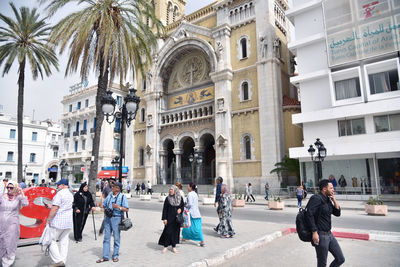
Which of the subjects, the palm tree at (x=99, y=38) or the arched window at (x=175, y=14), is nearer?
the palm tree at (x=99, y=38)

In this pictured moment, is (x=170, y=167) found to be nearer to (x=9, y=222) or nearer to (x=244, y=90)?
(x=244, y=90)

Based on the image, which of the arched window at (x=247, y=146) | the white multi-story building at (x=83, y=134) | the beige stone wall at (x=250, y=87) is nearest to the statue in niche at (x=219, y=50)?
the beige stone wall at (x=250, y=87)

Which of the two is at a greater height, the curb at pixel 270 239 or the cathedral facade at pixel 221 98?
the cathedral facade at pixel 221 98

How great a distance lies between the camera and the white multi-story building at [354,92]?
60.8 feet

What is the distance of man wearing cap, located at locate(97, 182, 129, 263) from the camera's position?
18.1ft

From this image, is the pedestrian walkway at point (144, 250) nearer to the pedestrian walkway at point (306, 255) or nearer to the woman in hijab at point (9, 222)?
the woman in hijab at point (9, 222)

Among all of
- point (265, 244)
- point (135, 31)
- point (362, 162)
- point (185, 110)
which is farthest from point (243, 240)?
point (185, 110)

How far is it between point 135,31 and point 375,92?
16859 millimetres

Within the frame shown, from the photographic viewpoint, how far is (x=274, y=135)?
2342 centimetres

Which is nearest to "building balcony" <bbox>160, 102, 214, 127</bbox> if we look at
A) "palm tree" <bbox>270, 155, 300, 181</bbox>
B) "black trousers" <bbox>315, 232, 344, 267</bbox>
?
"palm tree" <bbox>270, 155, 300, 181</bbox>

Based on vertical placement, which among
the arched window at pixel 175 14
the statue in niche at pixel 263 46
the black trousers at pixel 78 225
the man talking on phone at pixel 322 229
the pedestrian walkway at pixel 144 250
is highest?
the arched window at pixel 175 14

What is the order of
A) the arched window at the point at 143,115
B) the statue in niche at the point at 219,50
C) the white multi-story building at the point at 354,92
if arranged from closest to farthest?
1. the white multi-story building at the point at 354,92
2. the statue in niche at the point at 219,50
3. the arched window at the point at 143,115

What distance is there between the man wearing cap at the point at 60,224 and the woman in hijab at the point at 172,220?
208 centimetres

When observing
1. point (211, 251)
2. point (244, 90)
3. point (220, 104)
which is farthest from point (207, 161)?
point (211, 251)
